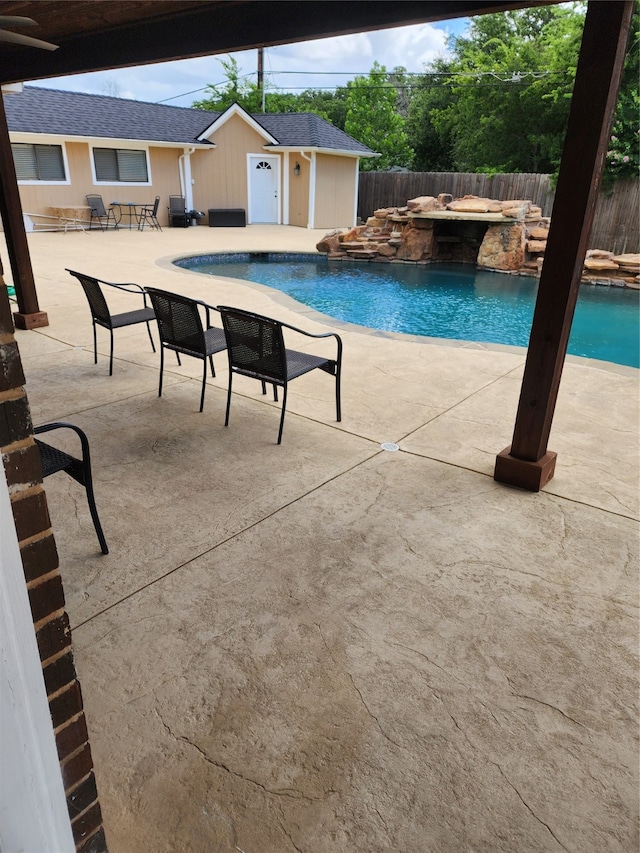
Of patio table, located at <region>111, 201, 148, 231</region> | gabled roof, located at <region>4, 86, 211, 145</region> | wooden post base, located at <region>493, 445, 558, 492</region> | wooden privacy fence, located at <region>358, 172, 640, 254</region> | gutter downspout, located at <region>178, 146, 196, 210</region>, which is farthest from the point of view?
gutter downspout, located at <region>178, 146, 196, 210</region>

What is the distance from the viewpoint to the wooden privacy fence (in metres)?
13.4

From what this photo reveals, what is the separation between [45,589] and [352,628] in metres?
1.31

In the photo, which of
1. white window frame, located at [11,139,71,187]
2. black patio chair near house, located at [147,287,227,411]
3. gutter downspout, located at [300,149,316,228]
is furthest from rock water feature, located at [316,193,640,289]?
black patio chair near house, located at [147,287,227,411]

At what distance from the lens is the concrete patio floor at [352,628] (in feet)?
4.87

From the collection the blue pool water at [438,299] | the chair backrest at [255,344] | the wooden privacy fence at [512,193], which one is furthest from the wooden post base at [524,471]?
the wooden privacy fence at [512,193]

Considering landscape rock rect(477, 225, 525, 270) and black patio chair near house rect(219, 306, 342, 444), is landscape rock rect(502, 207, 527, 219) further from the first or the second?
black patio chair near house rect(219, 306, 342, 444)

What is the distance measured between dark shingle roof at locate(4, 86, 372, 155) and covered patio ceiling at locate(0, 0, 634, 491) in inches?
504

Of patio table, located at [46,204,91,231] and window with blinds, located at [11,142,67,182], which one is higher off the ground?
window with blinds, located at [11,142,67,182]

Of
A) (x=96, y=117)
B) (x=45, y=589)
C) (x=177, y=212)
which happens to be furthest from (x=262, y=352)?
(x=96, y=117)

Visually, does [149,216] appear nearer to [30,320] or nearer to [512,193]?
[512,193]

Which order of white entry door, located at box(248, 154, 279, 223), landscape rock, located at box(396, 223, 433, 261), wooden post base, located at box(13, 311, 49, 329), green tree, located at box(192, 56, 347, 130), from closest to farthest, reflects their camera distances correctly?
wooden post base, located at box(13, 311, 49, 329), landscape rock, located at box(396, 223, 433, 261), white entry door, located at box(248, 154, 279, 223), green tree, located at box(192, 56, 347, 130)

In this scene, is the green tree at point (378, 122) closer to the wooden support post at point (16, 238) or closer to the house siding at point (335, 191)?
the house siding at point (335, 191)

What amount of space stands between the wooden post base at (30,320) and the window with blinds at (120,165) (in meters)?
12.3

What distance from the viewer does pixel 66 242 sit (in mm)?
13039
